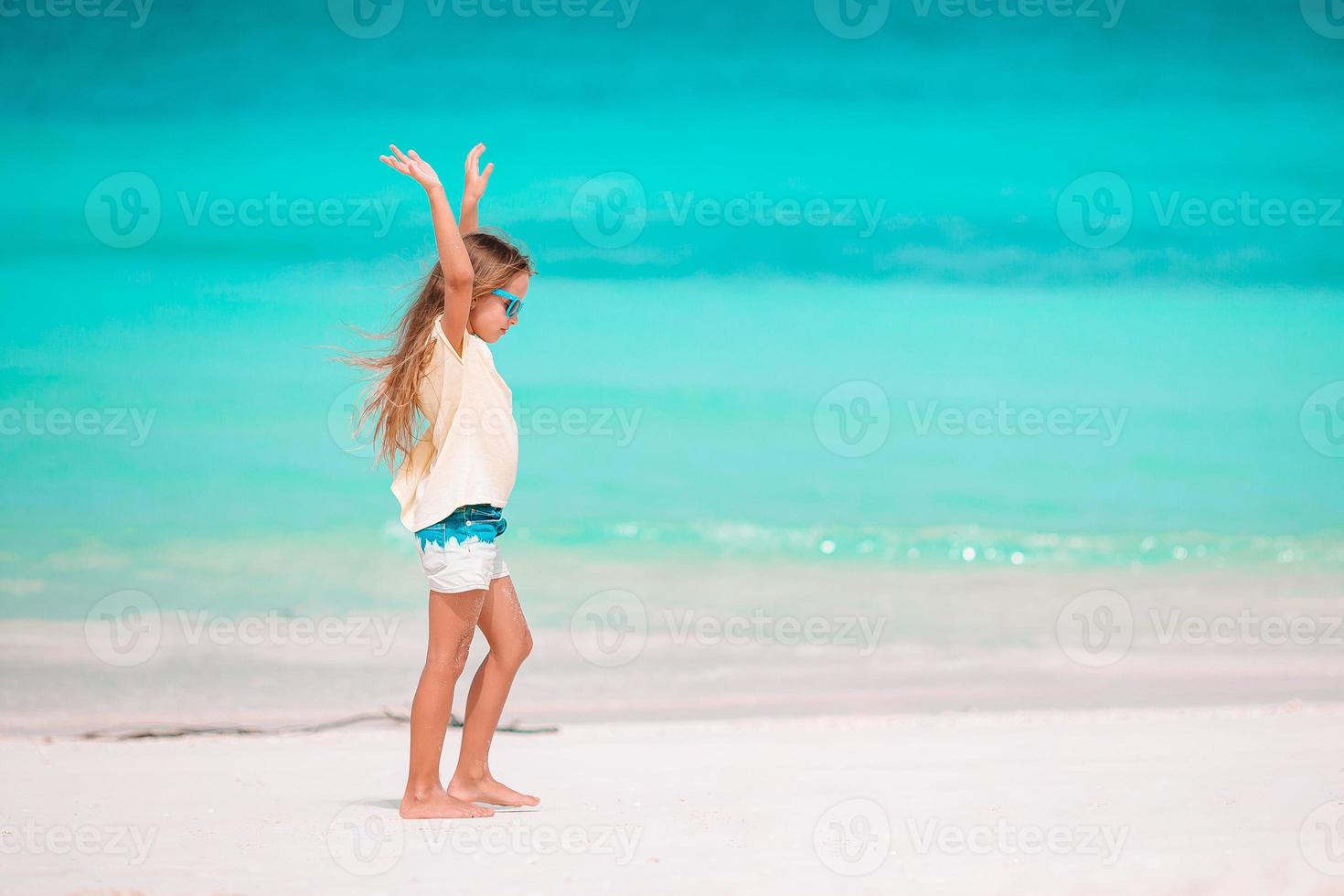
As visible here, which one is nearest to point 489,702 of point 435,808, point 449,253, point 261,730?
point 435,808

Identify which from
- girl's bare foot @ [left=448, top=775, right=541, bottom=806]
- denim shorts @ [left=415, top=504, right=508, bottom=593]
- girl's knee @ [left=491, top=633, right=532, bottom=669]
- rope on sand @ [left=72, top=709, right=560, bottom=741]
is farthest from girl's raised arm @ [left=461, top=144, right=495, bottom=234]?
rope on sand @ [left=72, top=709, right=560, bottom=741]

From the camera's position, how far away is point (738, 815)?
3016 mm

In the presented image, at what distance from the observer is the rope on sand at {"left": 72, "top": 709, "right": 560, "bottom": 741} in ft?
16.1

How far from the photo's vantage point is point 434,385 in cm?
306

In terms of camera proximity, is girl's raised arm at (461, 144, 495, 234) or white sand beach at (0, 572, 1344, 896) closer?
white sand beach at (0, 572, 1344, 896)

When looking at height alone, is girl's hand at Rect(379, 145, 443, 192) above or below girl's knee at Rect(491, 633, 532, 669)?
above

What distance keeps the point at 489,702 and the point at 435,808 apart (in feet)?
0.94

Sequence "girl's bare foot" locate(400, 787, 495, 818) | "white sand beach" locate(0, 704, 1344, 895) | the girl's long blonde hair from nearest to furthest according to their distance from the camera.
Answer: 1. "white sand beach" locate(0, 704, 1344, 895)
2. "girl's bare foot" locate(400, 787, 495, 818)
3. the girl's long blonde hair

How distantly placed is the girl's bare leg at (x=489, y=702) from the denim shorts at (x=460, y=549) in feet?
0.51

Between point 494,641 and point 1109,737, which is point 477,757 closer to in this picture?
point 494,641

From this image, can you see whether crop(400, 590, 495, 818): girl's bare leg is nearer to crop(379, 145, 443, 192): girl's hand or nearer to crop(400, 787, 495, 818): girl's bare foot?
crop(400, 787, 495, 818): girl's bare foot

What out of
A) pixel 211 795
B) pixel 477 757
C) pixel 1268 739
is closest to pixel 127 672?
pixel 211 795

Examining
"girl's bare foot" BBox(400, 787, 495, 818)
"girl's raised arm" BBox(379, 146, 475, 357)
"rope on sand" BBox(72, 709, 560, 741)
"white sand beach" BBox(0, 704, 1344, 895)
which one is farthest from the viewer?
"rope on sand" BBox(72, 709, 560, 741)

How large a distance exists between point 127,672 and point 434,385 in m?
3.50
